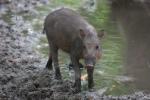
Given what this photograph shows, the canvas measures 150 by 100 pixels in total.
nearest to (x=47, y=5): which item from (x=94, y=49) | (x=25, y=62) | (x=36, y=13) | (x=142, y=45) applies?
(x=36, y=13)

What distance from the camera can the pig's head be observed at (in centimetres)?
741

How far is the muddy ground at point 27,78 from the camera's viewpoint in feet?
26.5

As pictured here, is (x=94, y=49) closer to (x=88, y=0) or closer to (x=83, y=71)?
(x=83, y=71)

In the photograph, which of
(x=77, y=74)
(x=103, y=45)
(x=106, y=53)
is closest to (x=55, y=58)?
(x=77, y=74)

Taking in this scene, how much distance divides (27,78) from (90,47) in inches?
75.6

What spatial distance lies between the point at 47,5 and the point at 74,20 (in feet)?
33.4

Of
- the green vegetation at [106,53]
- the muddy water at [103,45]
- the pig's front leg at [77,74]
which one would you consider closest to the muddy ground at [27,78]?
the pig's front leg at [77,74]

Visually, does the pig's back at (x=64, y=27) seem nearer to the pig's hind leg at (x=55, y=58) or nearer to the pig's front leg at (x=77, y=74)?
the pig's hind leg at (x=55, y=58)

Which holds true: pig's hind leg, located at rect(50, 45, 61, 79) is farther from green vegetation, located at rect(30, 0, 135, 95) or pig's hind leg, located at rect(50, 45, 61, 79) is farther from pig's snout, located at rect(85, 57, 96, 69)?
pig's snout, located at rect(85, 57, 96, 69)

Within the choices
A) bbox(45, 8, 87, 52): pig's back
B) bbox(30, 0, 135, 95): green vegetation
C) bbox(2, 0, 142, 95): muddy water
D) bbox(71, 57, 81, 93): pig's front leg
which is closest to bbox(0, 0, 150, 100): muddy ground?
bbox(71, 57, 81, 93): pig's front leg

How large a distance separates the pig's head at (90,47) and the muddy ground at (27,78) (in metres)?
0.81

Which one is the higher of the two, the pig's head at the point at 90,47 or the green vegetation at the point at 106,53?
the pig's head at the point at 90,47

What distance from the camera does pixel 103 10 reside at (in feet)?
59.0

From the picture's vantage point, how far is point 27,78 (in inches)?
355
